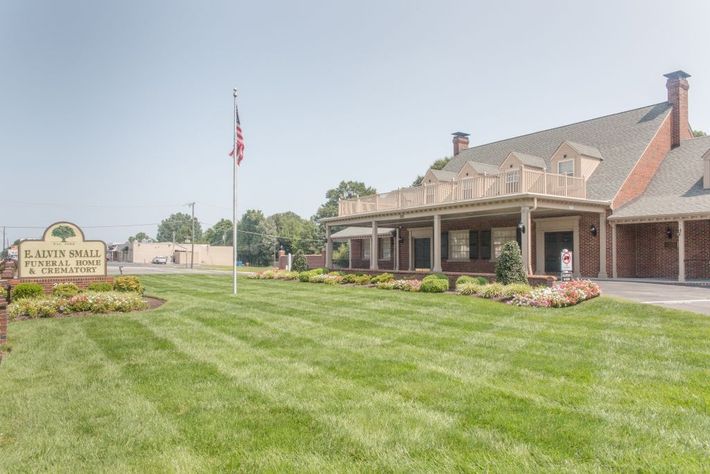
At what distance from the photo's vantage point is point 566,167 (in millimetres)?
21609

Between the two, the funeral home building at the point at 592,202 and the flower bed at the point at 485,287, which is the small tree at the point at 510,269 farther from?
the funeral home building at the point at 592,202

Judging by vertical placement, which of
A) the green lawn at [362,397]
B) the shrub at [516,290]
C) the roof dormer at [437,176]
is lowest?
the green lawn at [362,397]

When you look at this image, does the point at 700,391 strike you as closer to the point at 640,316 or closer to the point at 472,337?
the point at 472,337

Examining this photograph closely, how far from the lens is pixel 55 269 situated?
14281 millimetres

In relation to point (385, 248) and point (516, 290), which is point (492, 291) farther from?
point (385, 248)

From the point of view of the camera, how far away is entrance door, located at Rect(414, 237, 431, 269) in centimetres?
2814

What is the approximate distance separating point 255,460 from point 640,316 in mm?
9306

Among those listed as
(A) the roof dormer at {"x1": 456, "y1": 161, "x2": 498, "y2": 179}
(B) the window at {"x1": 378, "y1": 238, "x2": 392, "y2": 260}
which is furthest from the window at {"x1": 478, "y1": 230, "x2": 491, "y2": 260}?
(B) the window at {"x1": 378, "y1": 238, "x2": 392, "y2": 260}

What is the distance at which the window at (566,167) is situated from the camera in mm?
21414

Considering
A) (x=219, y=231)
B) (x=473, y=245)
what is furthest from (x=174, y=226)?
(x=473, y=245)

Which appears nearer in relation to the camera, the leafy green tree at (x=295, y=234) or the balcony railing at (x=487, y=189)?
the balcony railing at (x=487, y=189)

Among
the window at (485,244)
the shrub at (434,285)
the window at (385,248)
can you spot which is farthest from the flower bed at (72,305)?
the window at (385,248)

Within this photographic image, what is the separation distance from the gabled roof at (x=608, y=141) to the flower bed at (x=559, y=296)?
838 centimetres

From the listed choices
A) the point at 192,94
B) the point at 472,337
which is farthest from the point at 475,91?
the point at 472,337
